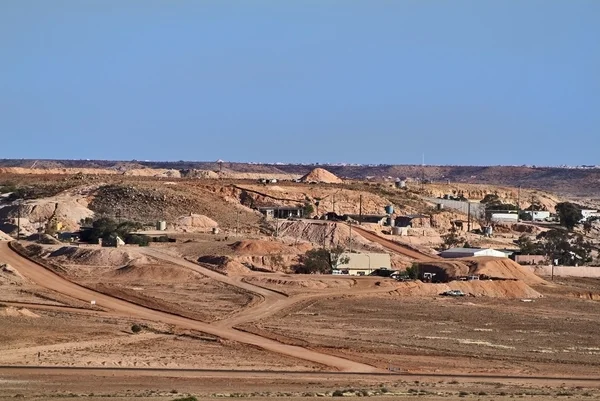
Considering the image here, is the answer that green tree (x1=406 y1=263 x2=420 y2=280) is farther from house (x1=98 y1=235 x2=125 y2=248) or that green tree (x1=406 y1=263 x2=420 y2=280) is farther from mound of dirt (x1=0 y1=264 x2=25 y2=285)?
mound of dirt (x1=0 y1=264 x2=25 y2=285)

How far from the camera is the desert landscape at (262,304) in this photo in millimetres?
41250

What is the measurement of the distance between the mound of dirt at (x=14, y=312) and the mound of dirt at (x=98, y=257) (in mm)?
20785

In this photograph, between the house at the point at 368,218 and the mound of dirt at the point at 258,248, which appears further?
the house at the point at 368,218

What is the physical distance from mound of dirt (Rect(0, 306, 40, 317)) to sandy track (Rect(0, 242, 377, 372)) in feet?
14.0

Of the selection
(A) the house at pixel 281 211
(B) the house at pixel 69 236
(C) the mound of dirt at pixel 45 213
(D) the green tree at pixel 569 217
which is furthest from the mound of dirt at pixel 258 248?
(D) the green tree at pixel 569 217

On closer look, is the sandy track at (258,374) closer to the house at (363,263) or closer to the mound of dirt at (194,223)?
the house at (363,263)

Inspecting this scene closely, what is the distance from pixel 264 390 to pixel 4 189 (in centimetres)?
9208

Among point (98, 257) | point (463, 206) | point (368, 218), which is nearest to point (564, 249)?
point (368, 218)

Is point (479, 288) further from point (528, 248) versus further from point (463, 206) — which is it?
point (463, 206)

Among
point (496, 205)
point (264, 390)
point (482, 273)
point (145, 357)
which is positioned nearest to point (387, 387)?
point (264, 390)

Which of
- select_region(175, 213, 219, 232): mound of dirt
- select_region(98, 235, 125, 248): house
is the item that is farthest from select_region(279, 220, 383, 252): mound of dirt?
select_region(98, 235, 125, 248): house

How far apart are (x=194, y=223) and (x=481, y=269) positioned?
93.3 ft

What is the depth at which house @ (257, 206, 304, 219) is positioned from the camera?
113 m

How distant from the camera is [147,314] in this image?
58.3 m
